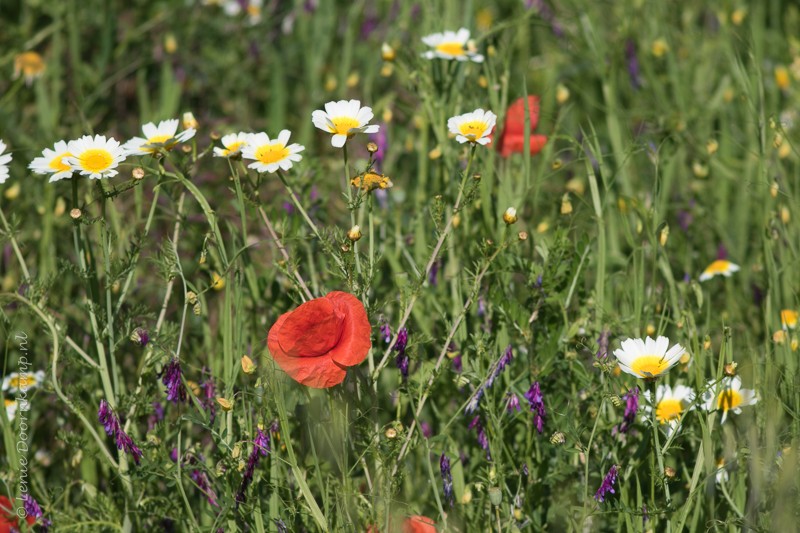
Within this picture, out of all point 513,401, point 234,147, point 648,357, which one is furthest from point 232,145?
point 648,357

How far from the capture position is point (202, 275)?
243 centimetres

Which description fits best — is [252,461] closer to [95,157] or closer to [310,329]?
[310,329]

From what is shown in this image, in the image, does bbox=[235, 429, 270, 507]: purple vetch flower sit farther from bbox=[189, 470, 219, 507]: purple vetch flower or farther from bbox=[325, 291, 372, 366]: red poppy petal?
bbox=[325, 291, 372, 366]: red poppy petal

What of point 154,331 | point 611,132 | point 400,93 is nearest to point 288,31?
point 400,93

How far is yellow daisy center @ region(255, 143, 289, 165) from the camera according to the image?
1.50 m

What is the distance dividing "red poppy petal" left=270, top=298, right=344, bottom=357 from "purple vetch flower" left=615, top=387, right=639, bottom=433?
0.50 meters

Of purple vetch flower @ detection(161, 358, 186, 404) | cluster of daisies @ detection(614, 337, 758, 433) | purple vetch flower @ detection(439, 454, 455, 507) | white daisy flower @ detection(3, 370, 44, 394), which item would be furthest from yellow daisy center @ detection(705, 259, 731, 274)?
white daisy flower @ detection(3, 370, 44, 394)

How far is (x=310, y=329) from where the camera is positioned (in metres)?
1.37

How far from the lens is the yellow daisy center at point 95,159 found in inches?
57.2

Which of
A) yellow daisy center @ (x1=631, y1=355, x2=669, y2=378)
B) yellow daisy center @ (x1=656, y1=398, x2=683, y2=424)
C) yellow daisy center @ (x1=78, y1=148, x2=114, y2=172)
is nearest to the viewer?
yellow daisy center @ (x1=631, y1=355, x2=669, y2=378)

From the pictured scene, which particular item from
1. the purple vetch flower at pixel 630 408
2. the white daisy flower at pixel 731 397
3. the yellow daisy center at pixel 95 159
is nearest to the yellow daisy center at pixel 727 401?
the white daisy flower at pixel 731 397

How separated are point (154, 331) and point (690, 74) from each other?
2.01 meters

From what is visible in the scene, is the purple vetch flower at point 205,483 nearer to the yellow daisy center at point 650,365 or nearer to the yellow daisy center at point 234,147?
the yellow daisy center at point 234,147

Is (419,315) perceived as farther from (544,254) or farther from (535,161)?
(535,161)
